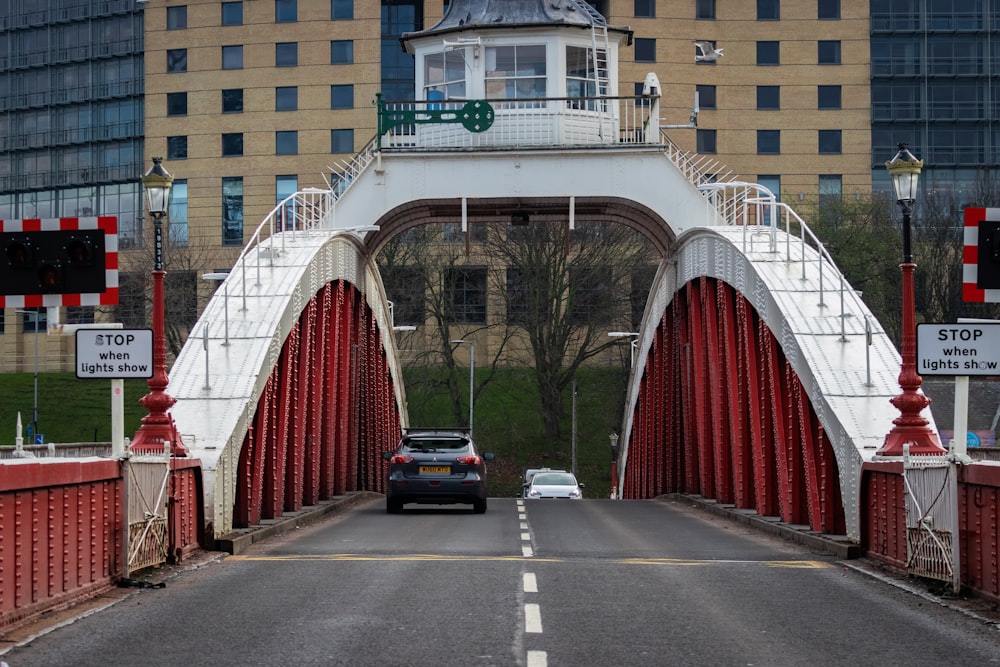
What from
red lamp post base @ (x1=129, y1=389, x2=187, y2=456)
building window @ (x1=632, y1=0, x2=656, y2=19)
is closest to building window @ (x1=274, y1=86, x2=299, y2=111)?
building window @ (x1=632, y1=0, x2=656, y2=19)

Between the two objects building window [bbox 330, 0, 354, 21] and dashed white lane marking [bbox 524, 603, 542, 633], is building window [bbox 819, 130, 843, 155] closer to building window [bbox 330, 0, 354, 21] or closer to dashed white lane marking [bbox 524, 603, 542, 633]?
building window [bbox 330, 0, 354, 21]

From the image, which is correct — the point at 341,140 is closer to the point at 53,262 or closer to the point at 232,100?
the point at 232,100

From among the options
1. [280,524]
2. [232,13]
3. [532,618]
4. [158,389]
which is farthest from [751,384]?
[232,13]

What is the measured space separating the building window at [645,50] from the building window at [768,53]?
558 cm

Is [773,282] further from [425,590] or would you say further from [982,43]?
[982,43]

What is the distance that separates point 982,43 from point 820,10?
375 inches

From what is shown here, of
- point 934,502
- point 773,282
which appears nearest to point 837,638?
point 934,502

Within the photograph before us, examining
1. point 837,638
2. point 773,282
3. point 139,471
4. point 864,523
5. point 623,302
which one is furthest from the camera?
point 623,302

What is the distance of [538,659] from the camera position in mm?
9773

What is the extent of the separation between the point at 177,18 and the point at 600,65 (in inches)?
1998

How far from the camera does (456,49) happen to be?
33906 mm

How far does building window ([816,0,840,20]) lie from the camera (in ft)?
262

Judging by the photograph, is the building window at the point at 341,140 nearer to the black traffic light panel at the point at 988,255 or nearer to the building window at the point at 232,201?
the building window at the point at 232,201

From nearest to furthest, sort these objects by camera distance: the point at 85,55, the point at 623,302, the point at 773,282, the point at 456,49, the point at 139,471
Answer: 1. the point at 139,471
2. the point at 773,282
3. the point at 456,49
4. the point at 623,302
5. the point at 85,55
